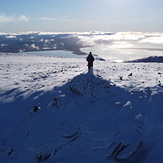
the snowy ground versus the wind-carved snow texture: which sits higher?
the wind-carved snow texture

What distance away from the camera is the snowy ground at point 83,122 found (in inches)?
339

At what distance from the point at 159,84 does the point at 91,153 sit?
7.74 m

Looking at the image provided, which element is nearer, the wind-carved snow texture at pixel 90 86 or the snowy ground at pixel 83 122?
the snowy ground at pixel 83 122

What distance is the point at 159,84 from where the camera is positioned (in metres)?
13.1

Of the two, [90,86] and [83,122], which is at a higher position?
[90,86]

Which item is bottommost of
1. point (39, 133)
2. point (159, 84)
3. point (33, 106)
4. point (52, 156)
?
point (52, 156)

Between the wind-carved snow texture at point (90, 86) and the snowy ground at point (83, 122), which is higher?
the wind-carved snow texture at point (90, 86)

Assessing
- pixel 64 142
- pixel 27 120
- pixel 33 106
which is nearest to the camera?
pixel 64 142

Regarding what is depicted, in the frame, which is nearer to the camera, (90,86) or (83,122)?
(83,122)

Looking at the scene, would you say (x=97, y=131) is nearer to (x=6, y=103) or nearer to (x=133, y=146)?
(x=133, y=146)

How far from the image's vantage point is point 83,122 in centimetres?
1016

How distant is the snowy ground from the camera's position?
861 cm

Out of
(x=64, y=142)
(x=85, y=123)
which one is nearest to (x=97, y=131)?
(x=85, y=123)

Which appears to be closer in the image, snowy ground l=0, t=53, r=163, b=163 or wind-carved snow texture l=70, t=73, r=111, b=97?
snowy ground l=0, t=53, r=163, b=163
